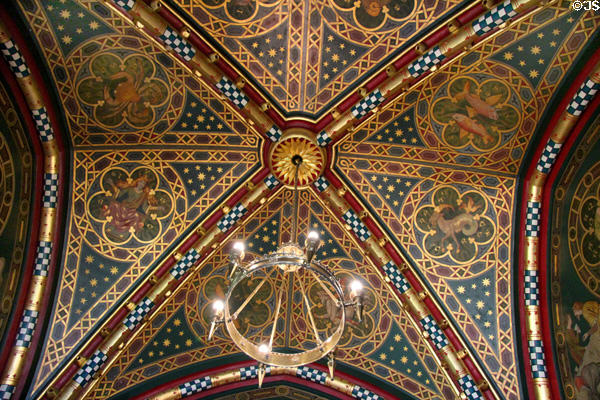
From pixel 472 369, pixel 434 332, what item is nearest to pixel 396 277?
pixel 434 332

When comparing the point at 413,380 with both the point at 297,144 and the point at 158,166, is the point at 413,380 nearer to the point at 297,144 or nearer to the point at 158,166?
the point at 297,144

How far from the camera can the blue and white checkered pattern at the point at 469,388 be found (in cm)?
966

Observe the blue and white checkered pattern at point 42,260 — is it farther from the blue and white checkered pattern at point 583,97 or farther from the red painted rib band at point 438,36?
the blue and white checkered pattern at point 583,97

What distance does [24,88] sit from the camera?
8.76 metres

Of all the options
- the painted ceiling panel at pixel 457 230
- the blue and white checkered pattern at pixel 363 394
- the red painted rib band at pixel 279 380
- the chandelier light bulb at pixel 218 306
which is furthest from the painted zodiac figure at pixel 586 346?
the chandelier light bulb at pixel 218 306

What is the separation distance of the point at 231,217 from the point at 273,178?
1.05 metres

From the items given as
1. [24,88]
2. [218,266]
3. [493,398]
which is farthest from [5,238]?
[493,398]

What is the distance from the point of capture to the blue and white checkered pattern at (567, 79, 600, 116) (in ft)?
28.0

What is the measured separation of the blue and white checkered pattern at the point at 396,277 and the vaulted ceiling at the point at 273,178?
6 centimetres

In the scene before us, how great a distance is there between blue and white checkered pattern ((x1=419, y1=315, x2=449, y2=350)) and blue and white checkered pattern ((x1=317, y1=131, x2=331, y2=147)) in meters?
3.61

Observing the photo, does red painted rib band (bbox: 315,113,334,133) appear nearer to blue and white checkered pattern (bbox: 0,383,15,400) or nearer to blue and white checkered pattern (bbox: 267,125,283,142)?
blue and white checkered pattern (bbox: 267,125,283,142)

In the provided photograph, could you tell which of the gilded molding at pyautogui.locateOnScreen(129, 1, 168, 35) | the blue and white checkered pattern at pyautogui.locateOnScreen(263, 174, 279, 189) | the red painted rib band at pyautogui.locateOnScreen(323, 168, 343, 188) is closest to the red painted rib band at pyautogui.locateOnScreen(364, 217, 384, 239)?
the red painted rib band at pyautogui.locateOnScreen(323, 168, 343, 188)

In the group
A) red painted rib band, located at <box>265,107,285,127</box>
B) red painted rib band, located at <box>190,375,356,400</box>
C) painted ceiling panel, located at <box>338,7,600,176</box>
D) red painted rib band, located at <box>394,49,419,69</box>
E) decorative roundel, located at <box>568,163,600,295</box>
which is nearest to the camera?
decorative roundel, located at <box>568,163,600,295</box>

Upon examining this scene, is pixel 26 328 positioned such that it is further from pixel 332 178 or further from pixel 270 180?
pixel 332 178
